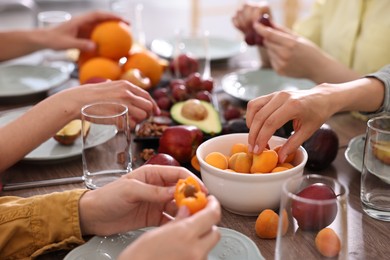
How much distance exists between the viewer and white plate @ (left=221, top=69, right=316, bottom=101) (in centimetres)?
153

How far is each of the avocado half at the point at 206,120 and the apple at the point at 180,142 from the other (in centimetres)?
8

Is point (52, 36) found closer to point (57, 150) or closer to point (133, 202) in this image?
point (57, 150)

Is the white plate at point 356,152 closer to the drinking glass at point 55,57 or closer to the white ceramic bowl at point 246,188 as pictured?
the white ceramic bowl at point 246,188

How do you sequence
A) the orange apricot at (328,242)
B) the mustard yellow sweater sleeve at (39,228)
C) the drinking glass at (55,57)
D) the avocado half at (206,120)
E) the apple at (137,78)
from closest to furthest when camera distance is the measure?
the orange apricot at (328,242) → the mustard yellow sweater sleeve at (39,228) → the avocado half at (206,120) → the apple at (137,78) → the drinking glass at (55,57)

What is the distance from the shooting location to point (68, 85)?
1.63 meters

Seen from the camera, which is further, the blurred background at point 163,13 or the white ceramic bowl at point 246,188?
the blurred background at point 163,13

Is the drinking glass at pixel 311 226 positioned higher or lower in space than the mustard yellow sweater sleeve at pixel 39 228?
higher

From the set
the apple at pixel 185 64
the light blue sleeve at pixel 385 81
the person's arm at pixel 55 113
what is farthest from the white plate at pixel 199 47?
the light blue sleeve at pixel 385 81

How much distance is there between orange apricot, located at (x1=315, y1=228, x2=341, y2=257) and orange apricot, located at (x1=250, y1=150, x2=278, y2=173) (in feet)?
0.68

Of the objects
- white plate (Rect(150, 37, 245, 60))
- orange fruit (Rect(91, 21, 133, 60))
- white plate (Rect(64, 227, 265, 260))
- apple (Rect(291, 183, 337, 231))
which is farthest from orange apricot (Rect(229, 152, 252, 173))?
white plate (Rect(150, 37, 245, 60))

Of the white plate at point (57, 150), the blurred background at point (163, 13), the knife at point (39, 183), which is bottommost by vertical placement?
the blurred background at point (163, 13)

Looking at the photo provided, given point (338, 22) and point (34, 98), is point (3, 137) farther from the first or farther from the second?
point (338, 22)

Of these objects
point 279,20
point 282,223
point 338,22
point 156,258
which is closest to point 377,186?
point 282,223

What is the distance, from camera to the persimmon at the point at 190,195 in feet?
2.31
